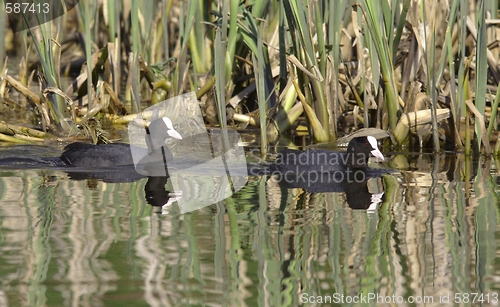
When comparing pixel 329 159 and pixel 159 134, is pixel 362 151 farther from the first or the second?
pixel 159 134

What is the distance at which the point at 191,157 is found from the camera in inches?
241

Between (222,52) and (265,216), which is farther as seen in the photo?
(222,52)

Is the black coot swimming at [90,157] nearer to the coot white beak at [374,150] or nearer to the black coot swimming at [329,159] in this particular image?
the black coot swimming at [329,159]

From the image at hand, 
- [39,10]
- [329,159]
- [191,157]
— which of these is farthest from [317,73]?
[39,10]

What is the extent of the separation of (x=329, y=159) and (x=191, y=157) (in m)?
1.16

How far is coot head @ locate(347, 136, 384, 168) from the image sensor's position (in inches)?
219

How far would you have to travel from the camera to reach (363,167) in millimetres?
5613

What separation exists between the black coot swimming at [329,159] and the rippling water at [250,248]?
2.14 feet

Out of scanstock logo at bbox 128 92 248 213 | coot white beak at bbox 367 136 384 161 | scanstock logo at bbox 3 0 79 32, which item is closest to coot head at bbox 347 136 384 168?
coot white beak at bbox 367 136 384 161

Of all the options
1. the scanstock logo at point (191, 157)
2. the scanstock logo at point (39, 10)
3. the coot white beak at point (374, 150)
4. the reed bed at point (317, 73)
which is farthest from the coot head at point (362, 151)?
the scanstock logo at point (39, 10)

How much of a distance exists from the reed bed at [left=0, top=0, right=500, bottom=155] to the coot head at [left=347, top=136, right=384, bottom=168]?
43cm

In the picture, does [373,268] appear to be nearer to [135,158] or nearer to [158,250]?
[158,250]

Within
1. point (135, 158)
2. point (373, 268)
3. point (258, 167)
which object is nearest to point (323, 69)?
point (258, 167)

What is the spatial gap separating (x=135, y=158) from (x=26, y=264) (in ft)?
9.02
